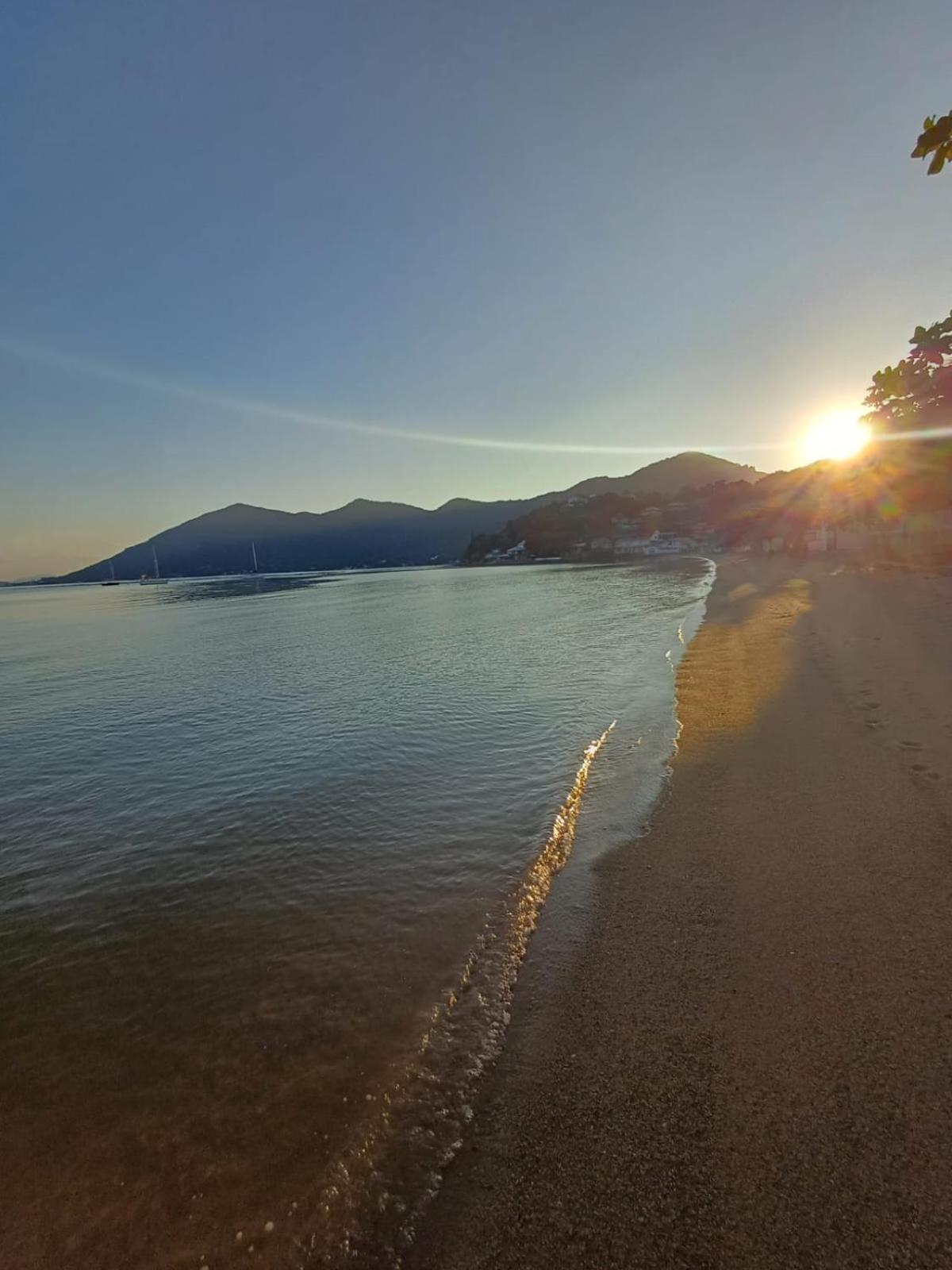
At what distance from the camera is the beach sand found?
3223mm

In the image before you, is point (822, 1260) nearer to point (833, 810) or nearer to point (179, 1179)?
point (179, 1179)

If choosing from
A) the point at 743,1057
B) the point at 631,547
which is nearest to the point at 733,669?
the point at 743,1057

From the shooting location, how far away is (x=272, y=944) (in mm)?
6766

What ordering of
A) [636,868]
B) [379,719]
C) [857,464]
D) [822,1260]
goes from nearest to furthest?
[822,1260] < [636,868] < [379,719] < [857,464]

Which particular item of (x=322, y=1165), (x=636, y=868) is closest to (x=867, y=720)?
(x=636, y=868)

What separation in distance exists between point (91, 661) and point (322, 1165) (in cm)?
3650

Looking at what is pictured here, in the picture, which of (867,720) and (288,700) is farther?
(288,700)

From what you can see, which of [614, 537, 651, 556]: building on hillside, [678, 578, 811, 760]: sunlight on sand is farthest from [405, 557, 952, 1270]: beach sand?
[614, 537, 651, 556]: building on hillside

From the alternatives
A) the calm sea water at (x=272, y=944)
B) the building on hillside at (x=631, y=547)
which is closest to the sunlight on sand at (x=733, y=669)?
the calm sea water at (x=272, y=944)

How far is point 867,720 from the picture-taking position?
11266mm

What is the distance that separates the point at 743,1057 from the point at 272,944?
16.8 ft

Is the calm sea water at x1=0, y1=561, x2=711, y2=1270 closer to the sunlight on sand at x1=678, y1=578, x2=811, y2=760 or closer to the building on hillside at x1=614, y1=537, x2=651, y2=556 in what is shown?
the sunlight on sand at x1=678, y1=578, x2=811, y2=760

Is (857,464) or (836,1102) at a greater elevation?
(857,464)

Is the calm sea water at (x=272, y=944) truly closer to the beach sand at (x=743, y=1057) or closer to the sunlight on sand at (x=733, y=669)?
the beach sand at (x=743, y=1057)
